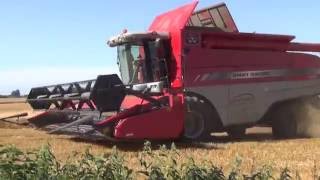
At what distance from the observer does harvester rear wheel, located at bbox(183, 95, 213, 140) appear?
11.6 metres

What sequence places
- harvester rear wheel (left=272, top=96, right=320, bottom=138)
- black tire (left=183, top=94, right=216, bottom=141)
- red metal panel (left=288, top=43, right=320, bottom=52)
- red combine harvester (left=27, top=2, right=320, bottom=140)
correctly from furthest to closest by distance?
red metal panel (left=288, top=43, right=320, bottom=52)
harvester rear wheel (left=272, top=96, right=320, bottom=138)
black tire (left=183, top=94, right=216, bottom=141)
red combine harvester (left=27, top=2, right=320, bottom=140)

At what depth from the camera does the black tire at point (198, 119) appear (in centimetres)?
1156

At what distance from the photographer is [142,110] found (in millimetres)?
10531

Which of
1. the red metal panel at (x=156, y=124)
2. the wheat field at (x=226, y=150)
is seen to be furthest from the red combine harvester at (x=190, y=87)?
the wheat field at (x=226, y=150)

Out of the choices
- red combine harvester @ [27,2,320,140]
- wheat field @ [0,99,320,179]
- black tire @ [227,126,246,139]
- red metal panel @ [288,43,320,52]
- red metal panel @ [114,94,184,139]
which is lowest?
wheat field @ [0,99,320,179]

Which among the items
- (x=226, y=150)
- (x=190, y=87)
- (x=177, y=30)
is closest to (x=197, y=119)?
(x=190, y=87)

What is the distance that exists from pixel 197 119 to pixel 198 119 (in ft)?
0.06

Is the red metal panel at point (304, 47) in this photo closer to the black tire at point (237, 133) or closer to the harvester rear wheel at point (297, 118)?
the harvester rear wheel at point (297, 118)

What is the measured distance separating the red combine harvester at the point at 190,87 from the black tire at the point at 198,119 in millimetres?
19

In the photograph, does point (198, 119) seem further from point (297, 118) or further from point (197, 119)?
point (297, 118)

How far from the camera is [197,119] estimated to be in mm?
11844

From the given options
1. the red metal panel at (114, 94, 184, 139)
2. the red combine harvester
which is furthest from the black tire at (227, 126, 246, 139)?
the red metal panel at (114, 94, 184, 139)

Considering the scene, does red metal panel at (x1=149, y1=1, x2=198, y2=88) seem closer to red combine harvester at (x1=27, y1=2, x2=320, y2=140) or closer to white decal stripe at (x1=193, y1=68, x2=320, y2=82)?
red combine harvester at (x1=27, y1=2, x2=320, y2=140)

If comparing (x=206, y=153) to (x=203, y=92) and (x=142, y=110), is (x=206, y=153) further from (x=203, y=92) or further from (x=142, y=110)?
(x=203, y=92)
